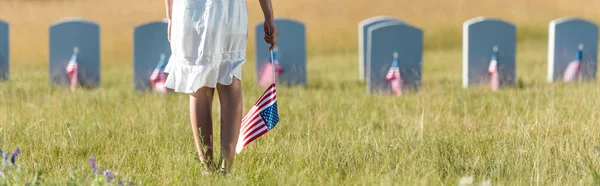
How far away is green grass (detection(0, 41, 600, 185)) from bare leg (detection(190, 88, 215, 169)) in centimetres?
7

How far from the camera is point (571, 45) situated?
9406 millimetres

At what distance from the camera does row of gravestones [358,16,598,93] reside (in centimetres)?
841

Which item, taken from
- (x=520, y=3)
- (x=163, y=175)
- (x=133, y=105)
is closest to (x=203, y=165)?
(x=163, y=175)

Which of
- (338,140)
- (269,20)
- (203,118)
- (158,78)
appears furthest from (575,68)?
(203,118)

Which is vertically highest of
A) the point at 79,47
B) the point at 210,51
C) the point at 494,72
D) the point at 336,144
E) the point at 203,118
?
the point at 79,47

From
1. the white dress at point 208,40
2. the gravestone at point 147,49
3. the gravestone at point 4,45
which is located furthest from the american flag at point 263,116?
the gravestone at point 4,45

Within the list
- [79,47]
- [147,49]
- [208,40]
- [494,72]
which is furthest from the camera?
[79,47]

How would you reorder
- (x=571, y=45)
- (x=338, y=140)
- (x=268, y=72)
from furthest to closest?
(x=571, y=45)
(x=268, y=72)
(x=338, y=140)

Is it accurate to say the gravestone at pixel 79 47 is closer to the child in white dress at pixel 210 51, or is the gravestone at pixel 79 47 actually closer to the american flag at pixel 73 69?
the american flag at pixel 73 69

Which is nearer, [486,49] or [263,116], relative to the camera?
[263,116]

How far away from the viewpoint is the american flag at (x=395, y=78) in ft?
27.2

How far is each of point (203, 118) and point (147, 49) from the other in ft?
16.8

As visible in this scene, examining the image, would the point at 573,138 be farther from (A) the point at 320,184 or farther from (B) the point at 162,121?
(B) the point at 162,121

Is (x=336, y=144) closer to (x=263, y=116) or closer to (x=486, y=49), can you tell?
(x=263, y=116)
